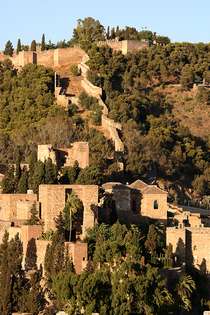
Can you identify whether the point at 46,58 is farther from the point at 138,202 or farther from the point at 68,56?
the point at 138,202

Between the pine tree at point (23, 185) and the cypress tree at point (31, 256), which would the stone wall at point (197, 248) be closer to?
the cypress tree at point (31, 256)

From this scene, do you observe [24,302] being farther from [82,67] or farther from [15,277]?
[82,67]

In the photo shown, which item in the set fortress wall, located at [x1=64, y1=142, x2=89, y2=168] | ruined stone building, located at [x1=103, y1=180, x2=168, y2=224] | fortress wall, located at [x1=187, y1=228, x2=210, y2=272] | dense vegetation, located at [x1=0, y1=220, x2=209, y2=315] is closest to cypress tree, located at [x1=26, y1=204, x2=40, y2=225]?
dense vegetation, located at [x1=0, y1=220, x2=209, y2=315]

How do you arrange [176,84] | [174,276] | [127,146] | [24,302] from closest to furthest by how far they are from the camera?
[24,302] → [174,276] → [127,146] → [176,84]

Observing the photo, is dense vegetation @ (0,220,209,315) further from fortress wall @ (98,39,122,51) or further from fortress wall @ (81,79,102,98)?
fortress wall @ (98,39,122,51)

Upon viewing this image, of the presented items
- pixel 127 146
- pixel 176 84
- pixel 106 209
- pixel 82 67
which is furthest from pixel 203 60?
pixel 106 209

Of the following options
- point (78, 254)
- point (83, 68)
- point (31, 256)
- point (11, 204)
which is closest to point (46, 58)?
point (83, 68)
